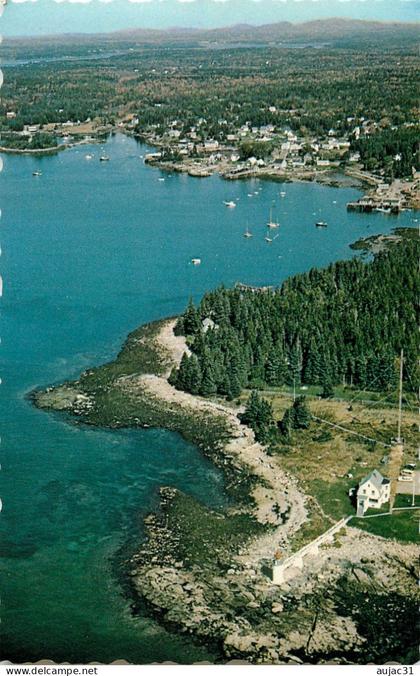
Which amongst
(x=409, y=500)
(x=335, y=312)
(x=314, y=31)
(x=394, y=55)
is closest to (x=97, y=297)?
(x=335, y=312)

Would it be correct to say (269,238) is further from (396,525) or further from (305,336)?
(396,525)

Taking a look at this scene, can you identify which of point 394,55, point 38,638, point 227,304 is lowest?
point 38,638

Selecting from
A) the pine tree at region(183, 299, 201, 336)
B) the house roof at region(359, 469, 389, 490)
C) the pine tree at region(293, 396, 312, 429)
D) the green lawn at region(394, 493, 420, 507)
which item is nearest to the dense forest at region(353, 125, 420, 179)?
the pine tree at region(183, 299, 201, 336)

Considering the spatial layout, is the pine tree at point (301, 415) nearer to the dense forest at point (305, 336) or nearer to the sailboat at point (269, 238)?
the dense forest at point (305, 336)

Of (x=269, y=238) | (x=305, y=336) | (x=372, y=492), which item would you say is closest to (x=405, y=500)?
(x=372, y=492)

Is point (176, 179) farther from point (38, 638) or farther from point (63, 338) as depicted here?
point (38, 638)

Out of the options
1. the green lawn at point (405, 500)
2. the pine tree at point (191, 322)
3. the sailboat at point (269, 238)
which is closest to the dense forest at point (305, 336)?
the pine tree at point (191, 322)
